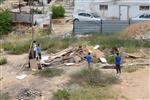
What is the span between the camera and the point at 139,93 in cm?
1867

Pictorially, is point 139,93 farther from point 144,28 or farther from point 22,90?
point 144,28

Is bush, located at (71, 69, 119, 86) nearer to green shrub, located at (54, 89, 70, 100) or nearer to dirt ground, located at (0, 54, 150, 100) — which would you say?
dirt ground, located at (0, 54, 150, 100)

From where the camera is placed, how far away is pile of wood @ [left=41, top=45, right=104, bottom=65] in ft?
74.7

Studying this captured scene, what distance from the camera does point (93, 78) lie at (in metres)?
19.9

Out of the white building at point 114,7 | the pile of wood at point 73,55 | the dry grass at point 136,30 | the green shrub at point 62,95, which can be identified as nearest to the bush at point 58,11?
the white building at point 114,7

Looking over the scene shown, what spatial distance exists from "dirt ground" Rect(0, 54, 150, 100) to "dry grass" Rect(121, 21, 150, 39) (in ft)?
23.7

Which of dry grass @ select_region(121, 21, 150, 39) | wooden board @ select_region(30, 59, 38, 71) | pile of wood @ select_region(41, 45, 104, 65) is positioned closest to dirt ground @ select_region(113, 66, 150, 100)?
pile of wood @ select_region(41, 45, 104, 65)

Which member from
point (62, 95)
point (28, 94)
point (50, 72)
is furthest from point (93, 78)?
point (28, 94)

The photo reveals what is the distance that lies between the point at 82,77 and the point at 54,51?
5.25 metres

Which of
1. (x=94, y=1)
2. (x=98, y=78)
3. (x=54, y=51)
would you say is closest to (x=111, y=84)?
(x=98, y=78)

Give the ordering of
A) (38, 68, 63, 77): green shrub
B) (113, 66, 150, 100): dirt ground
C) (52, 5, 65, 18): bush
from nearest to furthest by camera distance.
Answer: (113, 66, 150, 100): dirt ground → (38, 68, 63, 77): green shrub → (52, 5, 65, 18): bush

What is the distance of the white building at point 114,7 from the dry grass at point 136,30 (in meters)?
9.20

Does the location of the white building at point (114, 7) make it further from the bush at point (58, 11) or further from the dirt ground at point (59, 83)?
the dirt ground at point (59, 83)

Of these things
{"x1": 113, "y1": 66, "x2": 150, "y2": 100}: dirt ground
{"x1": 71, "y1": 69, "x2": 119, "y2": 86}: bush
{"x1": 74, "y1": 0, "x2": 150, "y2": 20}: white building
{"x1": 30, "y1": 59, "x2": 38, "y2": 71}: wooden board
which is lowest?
{"x1": 113, "y1": 66, "x2": 150, "y2": 100}: dirt ground
